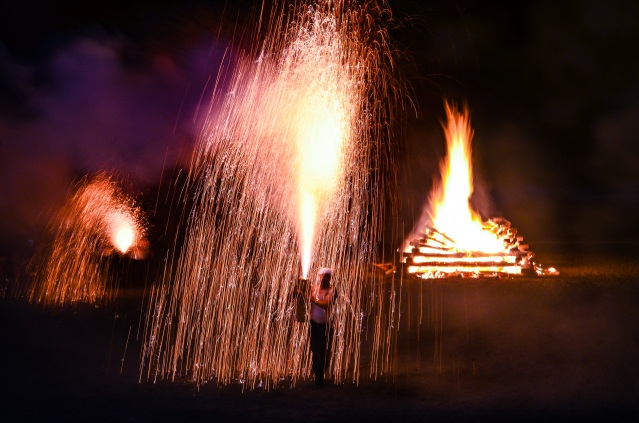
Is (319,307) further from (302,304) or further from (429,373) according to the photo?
(429,373)

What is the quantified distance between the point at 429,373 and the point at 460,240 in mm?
9208

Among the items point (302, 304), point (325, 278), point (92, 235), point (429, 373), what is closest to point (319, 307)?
point (302, 304)

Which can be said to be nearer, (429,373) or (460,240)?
(429,373)

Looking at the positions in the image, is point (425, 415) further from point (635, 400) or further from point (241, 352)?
point (241, 352)

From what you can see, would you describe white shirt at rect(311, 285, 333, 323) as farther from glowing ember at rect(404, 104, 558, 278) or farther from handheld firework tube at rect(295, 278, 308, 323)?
glowing ember at rect(404, 104, 558, 278)

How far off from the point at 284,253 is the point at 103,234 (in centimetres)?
605

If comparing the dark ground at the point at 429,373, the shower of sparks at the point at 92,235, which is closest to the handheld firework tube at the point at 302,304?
the dark ground at the point at 429,373

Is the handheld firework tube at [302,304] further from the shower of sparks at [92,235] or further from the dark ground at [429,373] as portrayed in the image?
Result: the shower of sparks at [92,235]

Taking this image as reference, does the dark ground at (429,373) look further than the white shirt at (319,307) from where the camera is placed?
No

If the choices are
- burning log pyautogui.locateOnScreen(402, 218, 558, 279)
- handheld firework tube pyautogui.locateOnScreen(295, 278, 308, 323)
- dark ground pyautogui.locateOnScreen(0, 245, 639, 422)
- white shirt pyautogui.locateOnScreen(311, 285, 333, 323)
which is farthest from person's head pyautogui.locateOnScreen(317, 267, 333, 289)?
burning log pyautogui.locateOnScreen(402, 218, 558, 279)

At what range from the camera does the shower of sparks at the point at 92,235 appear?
53.6 ft

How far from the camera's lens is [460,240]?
15750 mm

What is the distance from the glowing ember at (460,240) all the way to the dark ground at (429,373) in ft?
11.4

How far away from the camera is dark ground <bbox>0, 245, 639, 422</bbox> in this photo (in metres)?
5.71
